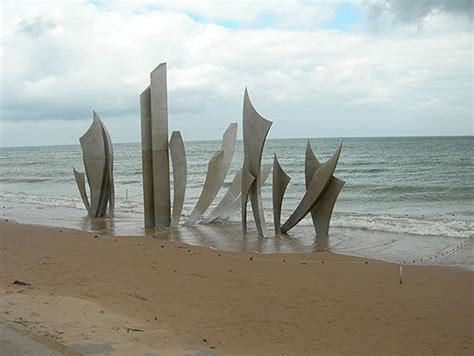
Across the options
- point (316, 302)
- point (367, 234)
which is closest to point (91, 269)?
point (316, 302)

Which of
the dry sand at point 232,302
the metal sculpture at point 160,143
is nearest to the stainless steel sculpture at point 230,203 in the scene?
the metal sculpture at point 160,143

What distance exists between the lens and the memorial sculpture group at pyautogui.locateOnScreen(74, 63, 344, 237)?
10.2 metres

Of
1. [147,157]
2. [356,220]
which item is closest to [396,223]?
[356,220]

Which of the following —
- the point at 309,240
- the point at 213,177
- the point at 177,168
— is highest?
the point at 177,168

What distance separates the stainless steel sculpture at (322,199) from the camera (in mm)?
10031

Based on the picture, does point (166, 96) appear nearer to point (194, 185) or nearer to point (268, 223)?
point (268, 223)

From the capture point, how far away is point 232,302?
5.54m

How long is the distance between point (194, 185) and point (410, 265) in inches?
677

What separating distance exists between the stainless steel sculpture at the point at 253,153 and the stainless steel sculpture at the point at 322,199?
3.10 feet

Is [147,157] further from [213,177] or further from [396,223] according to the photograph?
[396,223]

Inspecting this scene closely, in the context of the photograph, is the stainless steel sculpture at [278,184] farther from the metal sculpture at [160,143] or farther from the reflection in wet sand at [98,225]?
the reflection in wet sand at [98,225]

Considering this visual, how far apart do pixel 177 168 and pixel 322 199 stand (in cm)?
326

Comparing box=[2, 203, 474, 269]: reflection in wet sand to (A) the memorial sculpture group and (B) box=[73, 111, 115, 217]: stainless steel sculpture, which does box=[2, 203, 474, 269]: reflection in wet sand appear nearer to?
(A) the memorial sculpture group

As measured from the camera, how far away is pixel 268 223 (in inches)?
487
